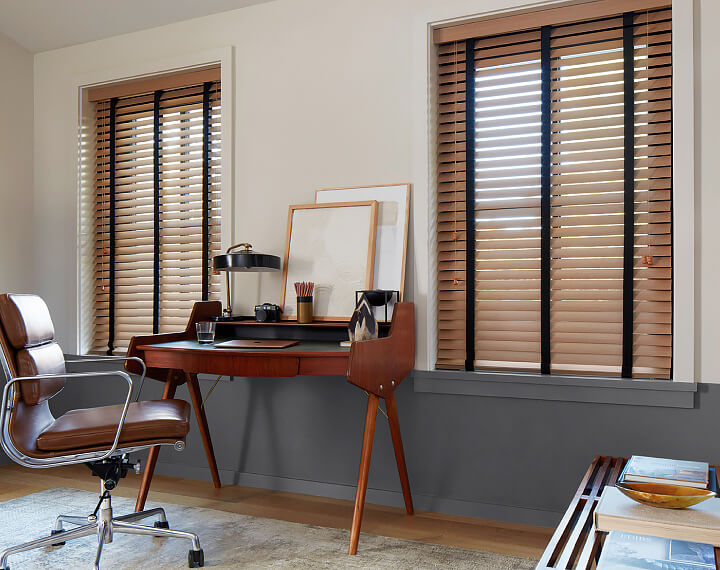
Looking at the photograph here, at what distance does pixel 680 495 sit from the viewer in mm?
1375

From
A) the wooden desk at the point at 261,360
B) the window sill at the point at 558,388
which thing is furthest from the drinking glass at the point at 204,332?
the window sill at the point at 558,388

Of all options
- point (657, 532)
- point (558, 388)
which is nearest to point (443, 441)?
point (558, 388)

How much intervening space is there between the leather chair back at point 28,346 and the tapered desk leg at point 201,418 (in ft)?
2.41

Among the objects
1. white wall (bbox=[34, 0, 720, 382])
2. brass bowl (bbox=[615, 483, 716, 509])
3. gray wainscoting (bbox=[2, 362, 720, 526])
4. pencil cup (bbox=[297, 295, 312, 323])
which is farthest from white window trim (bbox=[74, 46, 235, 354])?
brass bowl (bbox=[615, 483, 716, 509])

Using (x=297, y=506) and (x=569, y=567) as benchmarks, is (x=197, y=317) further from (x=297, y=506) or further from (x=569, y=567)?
(x=569, y=567)

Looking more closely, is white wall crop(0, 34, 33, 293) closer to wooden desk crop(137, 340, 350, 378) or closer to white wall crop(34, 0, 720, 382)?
white wall crop(34, 0, 720, 382)

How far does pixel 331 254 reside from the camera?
311 centimetres

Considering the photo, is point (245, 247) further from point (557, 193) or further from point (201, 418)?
point (557, 193)

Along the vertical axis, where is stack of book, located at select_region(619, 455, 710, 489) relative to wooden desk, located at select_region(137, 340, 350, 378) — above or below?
below

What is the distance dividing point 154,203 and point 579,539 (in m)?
3.12

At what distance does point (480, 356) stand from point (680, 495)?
1570mm

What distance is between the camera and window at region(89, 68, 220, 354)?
3586 mm

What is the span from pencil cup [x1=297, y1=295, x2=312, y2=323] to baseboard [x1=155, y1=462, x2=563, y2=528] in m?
0.84

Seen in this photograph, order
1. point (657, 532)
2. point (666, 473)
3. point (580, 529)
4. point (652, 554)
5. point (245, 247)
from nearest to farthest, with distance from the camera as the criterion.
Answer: point (652, 554) < point (657, 532) < point (580, 529) < point (666, 473) < point (245, 247)
